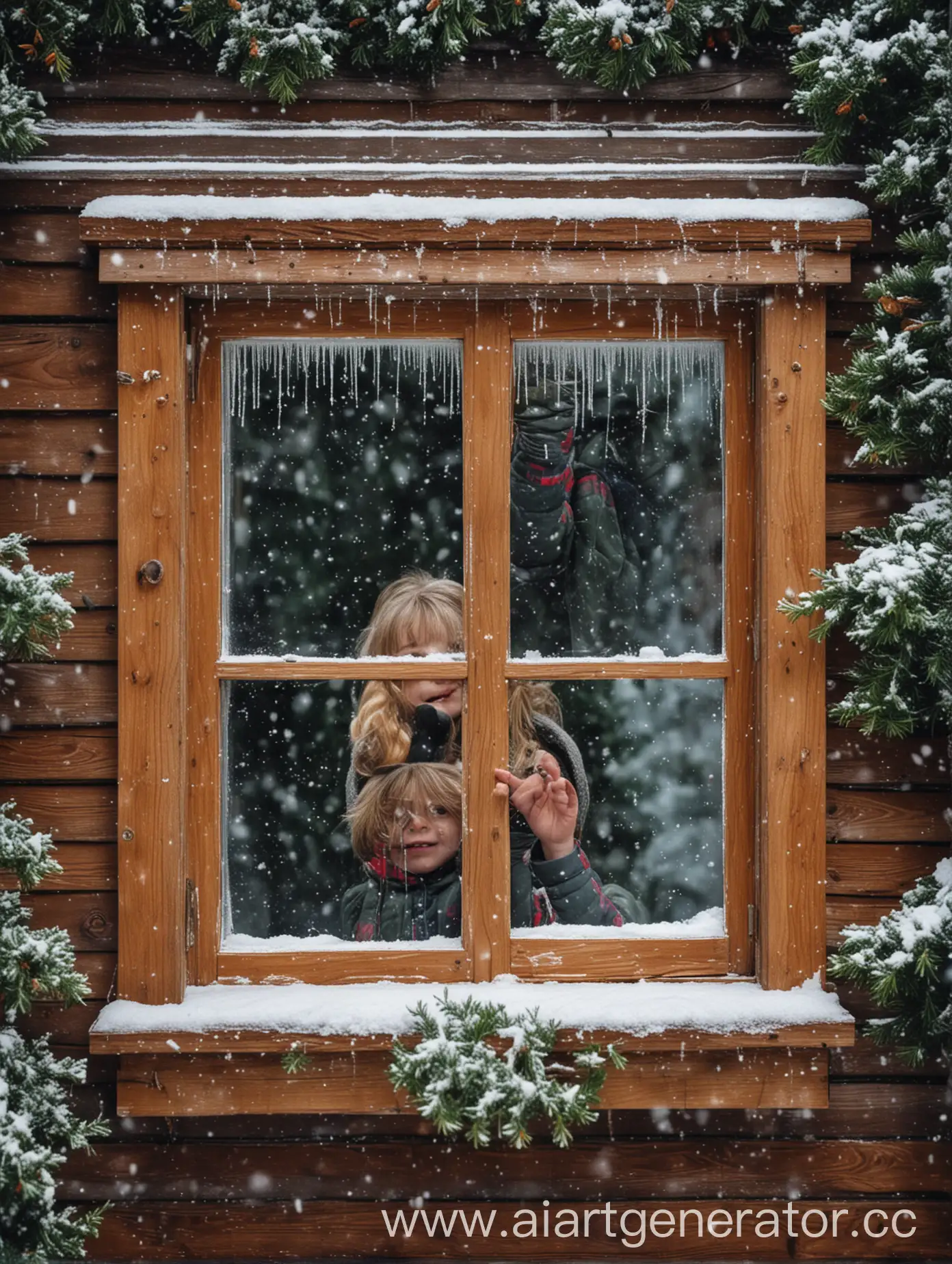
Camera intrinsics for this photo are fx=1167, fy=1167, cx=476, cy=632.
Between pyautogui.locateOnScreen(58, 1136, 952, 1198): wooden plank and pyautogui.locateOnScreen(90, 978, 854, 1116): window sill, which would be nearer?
pyautogui.locateOnScreen(90, 978, 854, 1116): window sill

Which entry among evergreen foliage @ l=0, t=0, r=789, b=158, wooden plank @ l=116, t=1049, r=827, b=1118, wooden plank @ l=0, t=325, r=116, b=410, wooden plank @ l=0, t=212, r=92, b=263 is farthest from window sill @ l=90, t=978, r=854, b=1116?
evergreen foliage @ l=0, t=0, r=789, b=158

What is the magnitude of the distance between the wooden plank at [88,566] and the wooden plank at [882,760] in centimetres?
161

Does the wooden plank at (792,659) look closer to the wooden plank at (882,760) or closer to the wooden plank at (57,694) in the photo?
the wooden plank at (882,760)

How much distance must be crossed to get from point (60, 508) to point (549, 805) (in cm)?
126

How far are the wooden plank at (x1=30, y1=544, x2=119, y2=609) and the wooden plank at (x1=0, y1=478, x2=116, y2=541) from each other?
2cm

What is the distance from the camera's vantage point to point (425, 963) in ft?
8.38

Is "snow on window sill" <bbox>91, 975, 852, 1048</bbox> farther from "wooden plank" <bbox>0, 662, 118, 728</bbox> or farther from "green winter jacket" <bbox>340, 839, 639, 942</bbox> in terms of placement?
"wooden plank" <bbox>0, 662, 118, 728</bbox>

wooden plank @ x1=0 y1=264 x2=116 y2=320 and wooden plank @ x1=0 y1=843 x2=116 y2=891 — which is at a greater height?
wooden plank @ x1=0 y1=264 x2=116 y2=320

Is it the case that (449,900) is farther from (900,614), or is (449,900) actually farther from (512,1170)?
(900,614)

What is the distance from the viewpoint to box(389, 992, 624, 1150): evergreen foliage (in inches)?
89.0

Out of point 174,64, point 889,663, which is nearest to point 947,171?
point 889,663

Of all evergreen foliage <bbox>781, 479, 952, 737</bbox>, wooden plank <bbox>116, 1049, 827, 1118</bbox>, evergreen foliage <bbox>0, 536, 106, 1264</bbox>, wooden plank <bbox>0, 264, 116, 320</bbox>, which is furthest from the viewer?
wooden plank <bbox>0, 264, 116, 320</bbox>

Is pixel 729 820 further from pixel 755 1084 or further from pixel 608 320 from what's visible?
pixel 608 320

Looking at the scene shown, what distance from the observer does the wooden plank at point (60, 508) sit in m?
2.54
